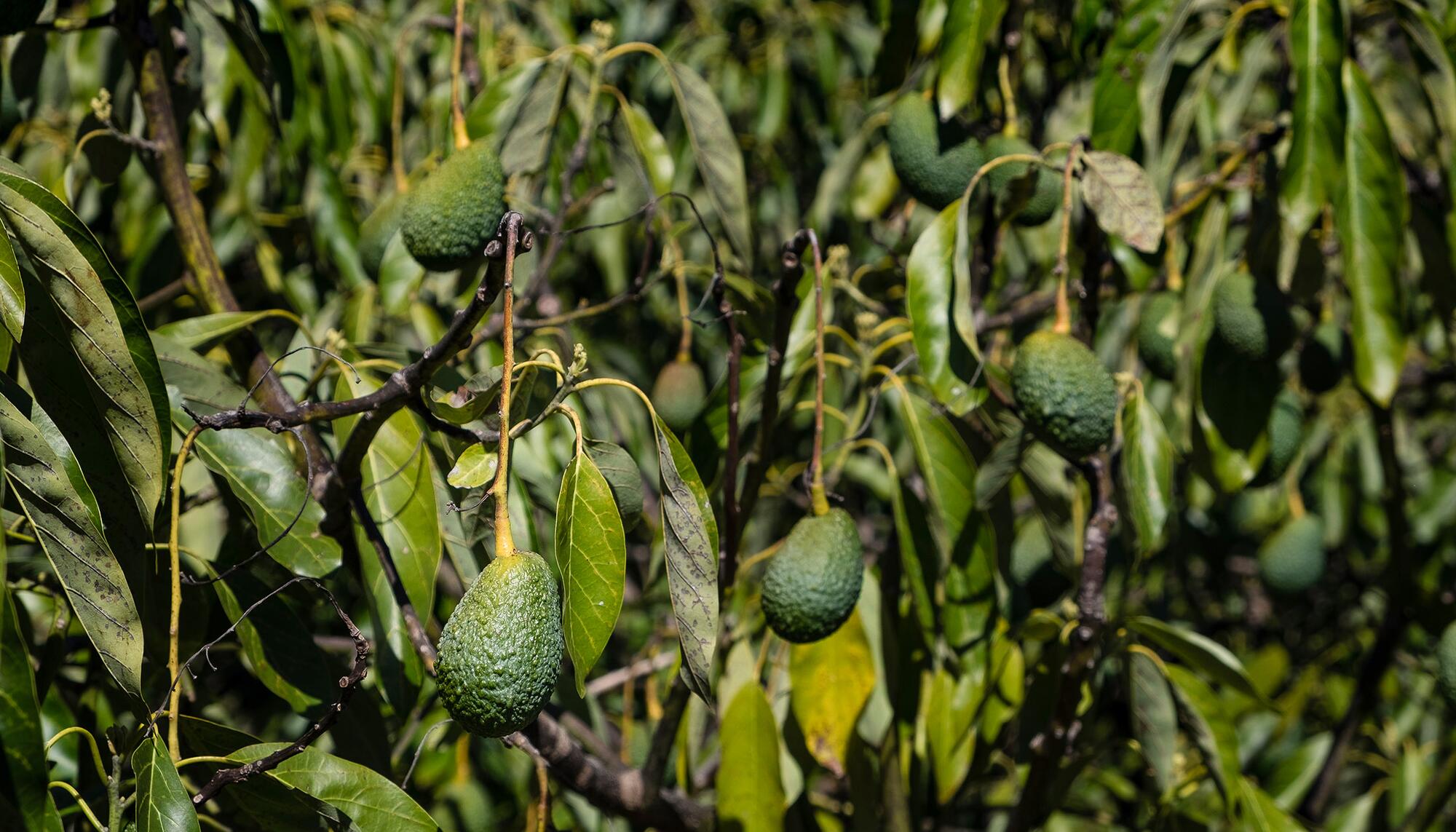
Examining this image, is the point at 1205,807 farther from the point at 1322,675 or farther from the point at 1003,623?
the point at 1003,623

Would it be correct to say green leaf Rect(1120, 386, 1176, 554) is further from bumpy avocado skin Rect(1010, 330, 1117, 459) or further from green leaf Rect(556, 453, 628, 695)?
green leaf Rect(556, 453, 628, 695)

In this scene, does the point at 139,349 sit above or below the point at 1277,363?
above

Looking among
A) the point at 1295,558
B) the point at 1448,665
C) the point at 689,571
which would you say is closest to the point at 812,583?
the point at 689,571

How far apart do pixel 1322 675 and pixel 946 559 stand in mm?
2329

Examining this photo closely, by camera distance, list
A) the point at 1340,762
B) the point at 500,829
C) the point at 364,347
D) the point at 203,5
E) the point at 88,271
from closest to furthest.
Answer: the point at 88,271, the point at 364,347, the point at 203,5, the point at 1340,762, the point at 500,829

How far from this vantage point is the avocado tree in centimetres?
96

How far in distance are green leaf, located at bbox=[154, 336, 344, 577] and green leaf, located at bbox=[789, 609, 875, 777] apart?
0.68m

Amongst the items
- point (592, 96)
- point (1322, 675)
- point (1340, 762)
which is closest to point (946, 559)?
point (592, 96)

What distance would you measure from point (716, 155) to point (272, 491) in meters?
0.85

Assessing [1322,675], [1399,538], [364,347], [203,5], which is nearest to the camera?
[364,347]

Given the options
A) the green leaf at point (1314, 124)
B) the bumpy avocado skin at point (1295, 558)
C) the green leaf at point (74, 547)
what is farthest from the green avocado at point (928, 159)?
the bumpy avocado skin at point (1295, 558)

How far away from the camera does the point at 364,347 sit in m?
1.49

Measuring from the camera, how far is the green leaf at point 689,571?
3.24 feet

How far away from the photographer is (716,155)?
1758 mm
